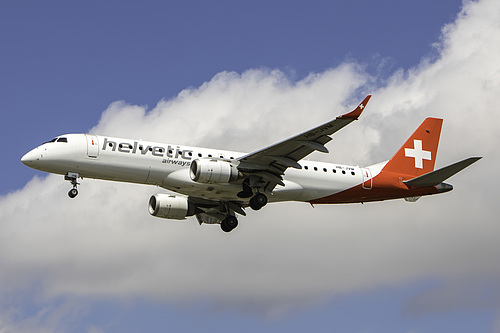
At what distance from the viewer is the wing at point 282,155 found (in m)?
44.2

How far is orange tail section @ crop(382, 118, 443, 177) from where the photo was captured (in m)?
53.1

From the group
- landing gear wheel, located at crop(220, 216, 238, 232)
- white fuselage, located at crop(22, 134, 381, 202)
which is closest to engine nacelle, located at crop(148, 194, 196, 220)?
landing gear wheel, located at crop(220, 216, 238, 232)

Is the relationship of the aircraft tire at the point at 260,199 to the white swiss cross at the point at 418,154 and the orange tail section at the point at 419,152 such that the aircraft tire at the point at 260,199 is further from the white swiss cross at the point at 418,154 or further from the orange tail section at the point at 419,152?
the white swiss cross at the point at 418,154

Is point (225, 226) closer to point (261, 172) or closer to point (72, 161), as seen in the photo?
point (261, 172)

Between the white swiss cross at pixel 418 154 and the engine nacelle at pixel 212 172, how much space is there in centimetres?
1249

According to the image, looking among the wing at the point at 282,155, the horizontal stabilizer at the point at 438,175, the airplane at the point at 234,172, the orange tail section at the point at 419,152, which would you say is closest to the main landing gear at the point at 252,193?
the airplane at the point at 234,172

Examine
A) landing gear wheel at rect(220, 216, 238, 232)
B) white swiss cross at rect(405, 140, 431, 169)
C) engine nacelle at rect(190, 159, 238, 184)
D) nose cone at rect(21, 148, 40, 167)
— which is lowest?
landing gear wheel at rect(220, 216, 238, 232)

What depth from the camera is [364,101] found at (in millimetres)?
41031

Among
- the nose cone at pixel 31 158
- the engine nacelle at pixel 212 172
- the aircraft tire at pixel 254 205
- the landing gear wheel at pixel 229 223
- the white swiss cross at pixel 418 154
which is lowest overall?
the aircraft tire at pixel 254 205

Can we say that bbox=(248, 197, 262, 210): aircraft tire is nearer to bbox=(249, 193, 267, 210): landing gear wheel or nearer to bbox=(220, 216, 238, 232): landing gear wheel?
bbox=(249, 193, 267, 210): landing gear wheel

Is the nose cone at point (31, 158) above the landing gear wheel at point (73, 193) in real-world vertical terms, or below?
above

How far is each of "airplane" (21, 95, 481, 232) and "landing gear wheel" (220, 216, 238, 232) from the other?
0.07 m

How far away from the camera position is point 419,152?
54.3m

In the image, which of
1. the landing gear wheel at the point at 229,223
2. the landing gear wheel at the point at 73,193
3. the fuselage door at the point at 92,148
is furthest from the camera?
the landing gear wheel at the point at 229,223
